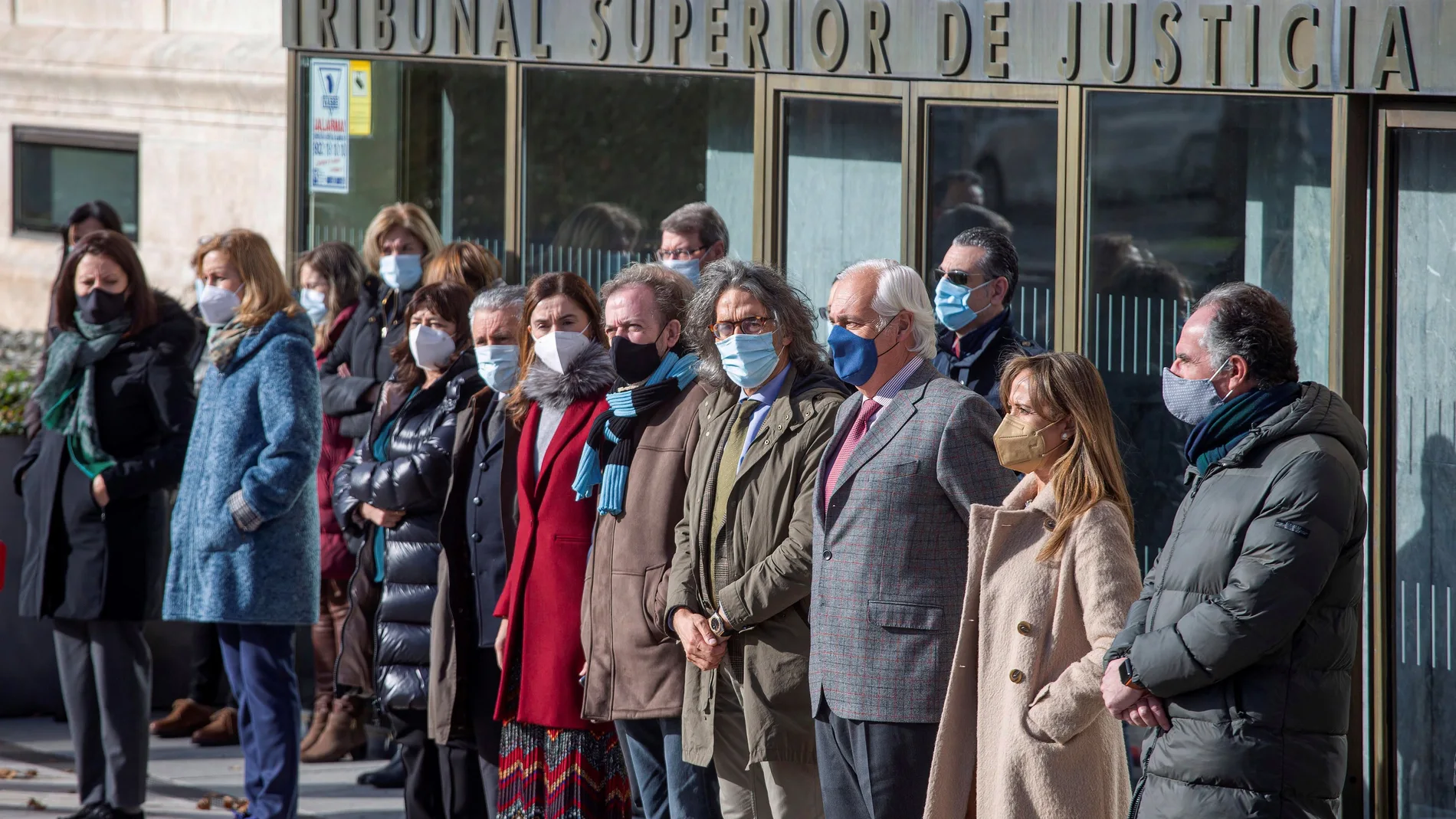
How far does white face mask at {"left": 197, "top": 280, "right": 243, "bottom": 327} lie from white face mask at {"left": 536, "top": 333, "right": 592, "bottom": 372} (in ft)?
4.84

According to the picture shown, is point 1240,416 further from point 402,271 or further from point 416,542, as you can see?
point 402,271

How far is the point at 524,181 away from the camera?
9.81 metres

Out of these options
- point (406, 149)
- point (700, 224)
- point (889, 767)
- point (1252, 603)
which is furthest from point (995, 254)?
point (406, 149)

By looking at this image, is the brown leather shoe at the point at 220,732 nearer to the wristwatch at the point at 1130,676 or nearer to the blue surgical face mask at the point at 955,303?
the blue surgical face mask at the point at 955,303

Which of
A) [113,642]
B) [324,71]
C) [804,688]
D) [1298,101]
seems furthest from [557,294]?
[324,71]

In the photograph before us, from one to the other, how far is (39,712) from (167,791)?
1867 millimetres

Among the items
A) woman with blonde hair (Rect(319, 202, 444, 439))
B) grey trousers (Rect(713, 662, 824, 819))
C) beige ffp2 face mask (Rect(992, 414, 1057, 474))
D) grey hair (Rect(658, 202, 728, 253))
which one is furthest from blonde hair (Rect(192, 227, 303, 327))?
beige ffp2 face mask (Rect(992, 414, 1057, 474))

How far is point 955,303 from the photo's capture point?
21.0 feet

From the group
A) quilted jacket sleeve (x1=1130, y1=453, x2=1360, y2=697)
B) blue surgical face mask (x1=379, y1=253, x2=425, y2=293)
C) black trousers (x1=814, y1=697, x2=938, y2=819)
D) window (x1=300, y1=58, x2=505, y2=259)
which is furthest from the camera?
window (x1=300, y1=58, x2=505, y2=259)

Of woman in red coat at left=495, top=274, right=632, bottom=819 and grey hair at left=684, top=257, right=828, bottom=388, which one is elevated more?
grey hair at left=684, top=257, right=828, bottom=388

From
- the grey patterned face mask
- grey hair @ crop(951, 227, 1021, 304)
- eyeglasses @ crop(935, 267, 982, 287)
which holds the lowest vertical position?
the grey patterned face mask

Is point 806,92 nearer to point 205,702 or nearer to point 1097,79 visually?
point 1097,79

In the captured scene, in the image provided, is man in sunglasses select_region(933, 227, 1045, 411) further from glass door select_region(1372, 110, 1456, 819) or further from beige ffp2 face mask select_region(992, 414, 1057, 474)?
beige ffp2 face mask select_region(992, 414, 1057, 474)

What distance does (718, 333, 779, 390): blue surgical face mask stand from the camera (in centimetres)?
549
